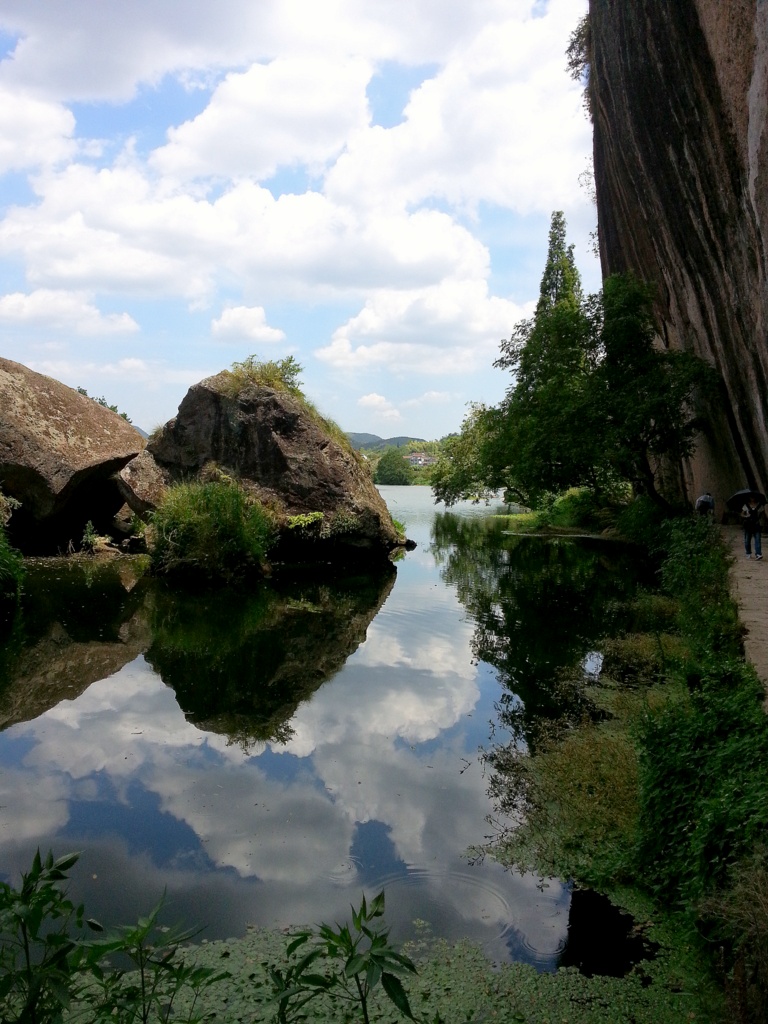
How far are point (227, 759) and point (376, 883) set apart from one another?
245 cm

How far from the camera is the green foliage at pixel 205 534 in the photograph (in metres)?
16.5

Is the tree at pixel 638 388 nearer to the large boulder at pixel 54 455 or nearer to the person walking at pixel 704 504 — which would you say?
the person walking at pixel 704 504

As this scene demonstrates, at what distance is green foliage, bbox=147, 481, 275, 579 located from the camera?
16.5 metres

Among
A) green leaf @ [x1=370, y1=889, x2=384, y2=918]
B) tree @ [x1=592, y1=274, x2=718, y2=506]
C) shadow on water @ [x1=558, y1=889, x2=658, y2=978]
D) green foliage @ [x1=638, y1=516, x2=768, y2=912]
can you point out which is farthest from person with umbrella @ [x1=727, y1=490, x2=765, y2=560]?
green leaf @ [x1=370, y1=889, x2=384, y2=918]

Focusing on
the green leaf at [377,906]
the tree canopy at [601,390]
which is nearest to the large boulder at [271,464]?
the tree canopy at [601,390]

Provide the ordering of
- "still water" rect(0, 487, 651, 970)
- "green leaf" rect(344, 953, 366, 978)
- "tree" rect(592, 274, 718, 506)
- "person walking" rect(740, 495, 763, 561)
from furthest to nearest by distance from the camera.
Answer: "tree" rect(592, 274, 718, 506)
"person walking" rect(740, 495, 763, 561)
"still water" rect(0, 487, 651, 970)
"green leaf" rect(344, 953, 366, 978)

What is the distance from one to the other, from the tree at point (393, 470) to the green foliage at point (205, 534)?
261ft

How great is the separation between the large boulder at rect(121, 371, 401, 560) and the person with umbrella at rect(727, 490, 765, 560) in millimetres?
9223

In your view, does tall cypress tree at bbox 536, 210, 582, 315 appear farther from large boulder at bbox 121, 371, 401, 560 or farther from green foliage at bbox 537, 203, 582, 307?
large boulder at bbox 121, 371, 401, 560

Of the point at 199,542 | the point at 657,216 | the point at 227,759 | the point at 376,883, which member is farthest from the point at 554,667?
the point at 657,216

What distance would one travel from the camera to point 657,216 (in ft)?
58.2

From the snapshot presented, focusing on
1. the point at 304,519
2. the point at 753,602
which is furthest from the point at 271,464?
the point at 753,602

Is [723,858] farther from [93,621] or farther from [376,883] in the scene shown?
[93,621]

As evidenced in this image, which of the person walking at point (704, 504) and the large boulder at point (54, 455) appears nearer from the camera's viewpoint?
the large boulder at point (54, 455)
